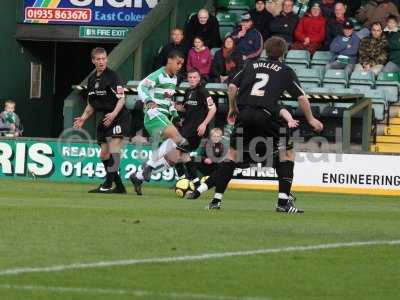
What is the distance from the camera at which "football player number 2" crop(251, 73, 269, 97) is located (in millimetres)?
14367

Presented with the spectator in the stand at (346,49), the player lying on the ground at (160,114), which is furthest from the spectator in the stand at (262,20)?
the player lying on the ground at (160,114)

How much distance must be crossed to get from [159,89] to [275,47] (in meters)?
4.70

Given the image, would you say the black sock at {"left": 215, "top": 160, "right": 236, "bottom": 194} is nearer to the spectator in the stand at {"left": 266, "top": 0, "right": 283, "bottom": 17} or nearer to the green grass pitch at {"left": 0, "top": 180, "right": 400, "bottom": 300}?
the green grass pitch at {"left": 0, "top": 180, "right": 400, "bottom": 300}

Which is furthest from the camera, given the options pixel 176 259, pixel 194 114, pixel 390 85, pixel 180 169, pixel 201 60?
pixel 201 60

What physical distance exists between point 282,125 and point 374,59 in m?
Answer: 11.4

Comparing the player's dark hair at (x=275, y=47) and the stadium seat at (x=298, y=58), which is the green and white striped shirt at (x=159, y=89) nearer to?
the player's dark hair at (x=275, y=47)

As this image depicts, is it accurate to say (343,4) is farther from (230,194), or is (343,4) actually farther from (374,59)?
(230,194)

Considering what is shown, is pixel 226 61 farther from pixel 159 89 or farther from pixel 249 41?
pixel 159 89

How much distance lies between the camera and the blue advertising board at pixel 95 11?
29.9 metres

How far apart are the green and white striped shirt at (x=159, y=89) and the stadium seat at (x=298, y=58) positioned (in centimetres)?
766

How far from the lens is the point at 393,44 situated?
85.0ft

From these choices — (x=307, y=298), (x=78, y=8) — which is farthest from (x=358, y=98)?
(x=307, y=298)

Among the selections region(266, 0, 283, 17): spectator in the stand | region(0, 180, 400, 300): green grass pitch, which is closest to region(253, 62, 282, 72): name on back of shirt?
region(0, 180, 400, 300): green grass pitch

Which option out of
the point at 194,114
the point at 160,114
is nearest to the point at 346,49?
the point at 194,114
